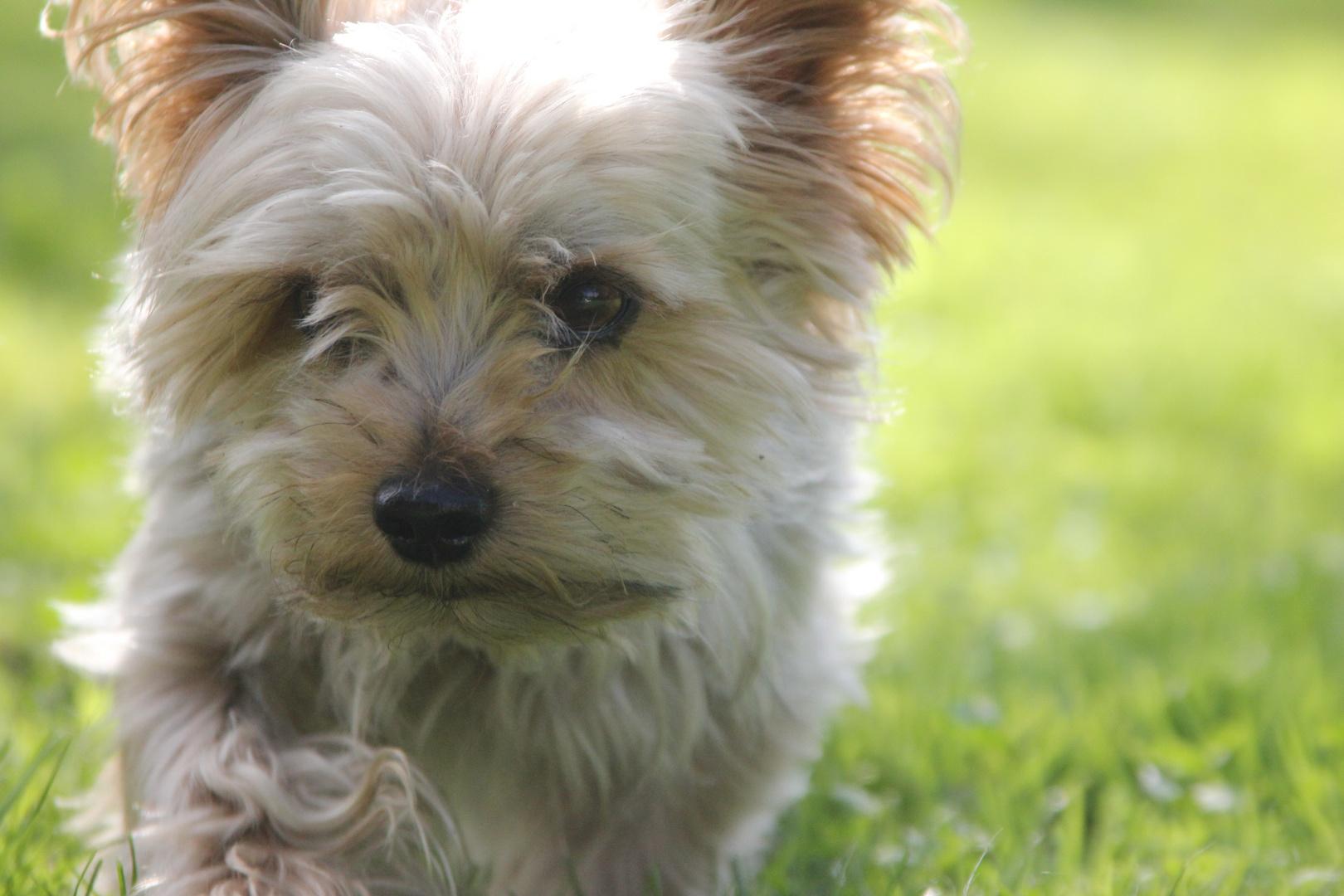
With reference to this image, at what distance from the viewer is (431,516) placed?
2182 millimetres

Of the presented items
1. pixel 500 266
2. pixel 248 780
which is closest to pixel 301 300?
pixel 500 266

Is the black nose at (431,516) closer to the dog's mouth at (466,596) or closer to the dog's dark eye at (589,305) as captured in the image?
the dog's mouth at (466,596)

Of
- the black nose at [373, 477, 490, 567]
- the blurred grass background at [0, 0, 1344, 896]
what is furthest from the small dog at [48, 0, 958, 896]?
the blurred grass background at [0, 0, 1344, 896]

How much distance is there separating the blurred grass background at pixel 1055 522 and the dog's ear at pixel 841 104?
17 centimetres

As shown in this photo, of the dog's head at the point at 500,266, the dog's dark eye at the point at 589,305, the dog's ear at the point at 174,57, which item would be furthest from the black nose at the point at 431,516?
the dog's ear at the point at 174,57

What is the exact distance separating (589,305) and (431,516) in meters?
0.48

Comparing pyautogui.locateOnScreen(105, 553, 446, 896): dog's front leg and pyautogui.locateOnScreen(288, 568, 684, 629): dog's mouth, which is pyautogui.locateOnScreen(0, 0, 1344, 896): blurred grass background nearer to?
pyautogui.locateOnScreen(105, 553, 446, 896): dog's front leg

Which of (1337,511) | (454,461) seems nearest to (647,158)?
(454,461)

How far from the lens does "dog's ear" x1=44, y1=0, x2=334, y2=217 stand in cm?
258

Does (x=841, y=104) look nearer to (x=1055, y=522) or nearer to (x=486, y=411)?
(x=486, y=411)

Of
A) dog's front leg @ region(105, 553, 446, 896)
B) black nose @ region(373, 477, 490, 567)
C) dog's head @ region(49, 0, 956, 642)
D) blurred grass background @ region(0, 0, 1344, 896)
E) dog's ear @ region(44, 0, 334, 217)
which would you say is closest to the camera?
black nose @ region(373, 477, 490, 567)

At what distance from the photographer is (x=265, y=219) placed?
2.38m

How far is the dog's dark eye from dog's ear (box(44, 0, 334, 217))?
2.16ft

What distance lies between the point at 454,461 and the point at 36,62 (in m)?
8.53
